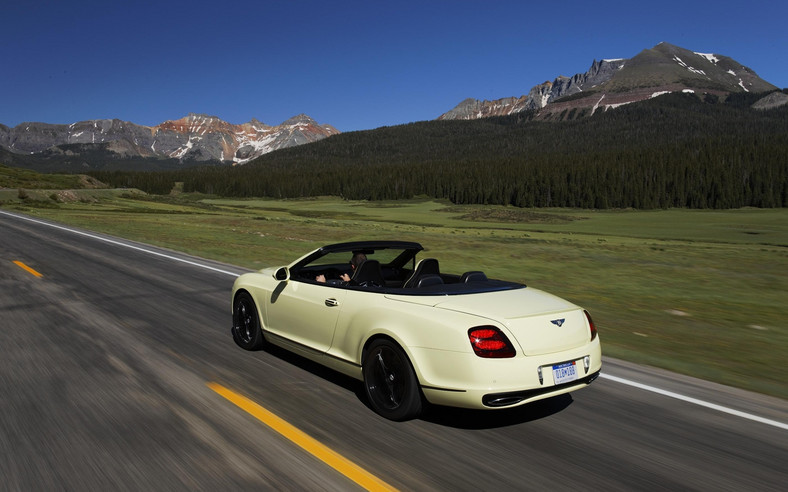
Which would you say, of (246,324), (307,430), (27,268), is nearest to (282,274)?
(246,324)

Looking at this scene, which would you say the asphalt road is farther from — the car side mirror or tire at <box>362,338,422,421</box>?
the car side mirror

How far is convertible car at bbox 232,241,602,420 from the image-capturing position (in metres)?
4.11

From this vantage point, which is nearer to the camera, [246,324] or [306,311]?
[306,311]

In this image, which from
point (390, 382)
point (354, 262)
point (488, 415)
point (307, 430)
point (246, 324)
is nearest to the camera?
point (307, 430)

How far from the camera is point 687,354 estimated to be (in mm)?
7180

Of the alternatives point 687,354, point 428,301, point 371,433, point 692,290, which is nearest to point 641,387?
point 687,354

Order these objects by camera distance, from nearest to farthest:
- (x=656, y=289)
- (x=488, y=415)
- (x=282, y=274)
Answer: (x=488, y=415) < (x=282, y=274) < (x=656, y=289)

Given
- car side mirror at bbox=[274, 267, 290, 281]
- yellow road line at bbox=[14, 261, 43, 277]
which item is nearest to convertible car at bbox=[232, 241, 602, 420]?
car side mirror at bbox=[274, 267, 290, 281]

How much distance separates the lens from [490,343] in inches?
163

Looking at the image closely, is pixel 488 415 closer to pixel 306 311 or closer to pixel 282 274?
pixel 306 311

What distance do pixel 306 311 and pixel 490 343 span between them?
7.17ft

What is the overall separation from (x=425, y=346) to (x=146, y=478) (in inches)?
82.6

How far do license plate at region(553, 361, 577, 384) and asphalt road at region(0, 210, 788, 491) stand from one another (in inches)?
16.9

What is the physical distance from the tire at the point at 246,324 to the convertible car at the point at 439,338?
2.09ft
